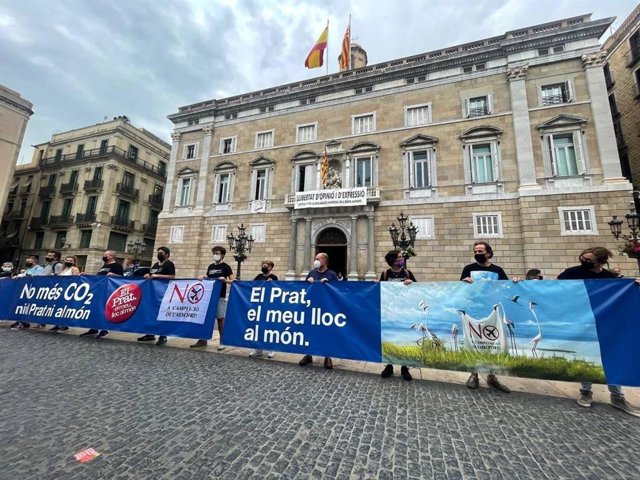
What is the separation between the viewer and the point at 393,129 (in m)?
17.1

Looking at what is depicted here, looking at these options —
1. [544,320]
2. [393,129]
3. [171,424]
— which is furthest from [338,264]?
[171,424]

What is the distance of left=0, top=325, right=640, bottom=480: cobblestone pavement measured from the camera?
7.16 feet

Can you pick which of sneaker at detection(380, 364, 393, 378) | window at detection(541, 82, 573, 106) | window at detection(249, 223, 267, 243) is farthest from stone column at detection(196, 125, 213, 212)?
window at detection(541, 82, 573, 106)

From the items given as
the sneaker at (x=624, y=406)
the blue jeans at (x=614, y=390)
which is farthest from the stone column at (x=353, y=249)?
the sneaker at (x=624, y=406)

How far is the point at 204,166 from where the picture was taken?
69.2 feet

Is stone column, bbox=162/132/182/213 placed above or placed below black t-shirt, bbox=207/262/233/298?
above

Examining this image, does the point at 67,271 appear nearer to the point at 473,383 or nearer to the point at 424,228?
the point at 473,383

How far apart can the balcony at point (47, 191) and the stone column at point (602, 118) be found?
139 feet

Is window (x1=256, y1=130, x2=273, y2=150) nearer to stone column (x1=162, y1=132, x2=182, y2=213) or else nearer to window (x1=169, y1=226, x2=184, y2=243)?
stone column (x1=162, y1=132, x2=182, y2=213)

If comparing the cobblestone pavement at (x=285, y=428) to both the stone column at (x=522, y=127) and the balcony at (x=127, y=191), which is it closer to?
the stone column at (x=522, y=127)

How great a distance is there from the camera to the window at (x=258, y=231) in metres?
18.4

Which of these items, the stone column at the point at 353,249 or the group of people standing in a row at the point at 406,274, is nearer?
the group of people standing in a row at the point at 406,274

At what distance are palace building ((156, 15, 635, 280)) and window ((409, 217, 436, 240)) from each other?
55 millimetres

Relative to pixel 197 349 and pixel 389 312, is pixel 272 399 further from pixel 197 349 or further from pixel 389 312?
pixel 197 349
